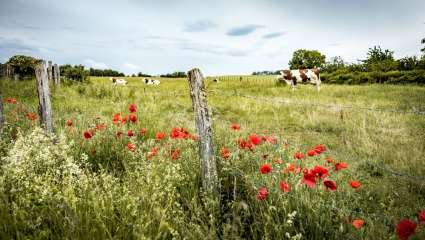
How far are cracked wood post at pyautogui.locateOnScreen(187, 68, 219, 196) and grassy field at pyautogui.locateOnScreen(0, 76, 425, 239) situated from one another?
16 cm

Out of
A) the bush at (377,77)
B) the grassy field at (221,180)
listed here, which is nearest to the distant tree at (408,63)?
the bush at (377,77)

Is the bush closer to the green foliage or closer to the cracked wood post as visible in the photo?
the green foliage

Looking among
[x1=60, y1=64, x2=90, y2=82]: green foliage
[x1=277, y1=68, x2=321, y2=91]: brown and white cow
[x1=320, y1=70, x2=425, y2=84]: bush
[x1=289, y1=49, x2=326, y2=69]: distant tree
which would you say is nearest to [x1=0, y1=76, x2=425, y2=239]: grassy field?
[x1=277, y1=68, x2=321, y2=91]: brown and white cow

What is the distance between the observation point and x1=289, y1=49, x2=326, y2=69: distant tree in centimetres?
6625

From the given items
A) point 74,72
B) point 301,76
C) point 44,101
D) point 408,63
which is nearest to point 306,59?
point 408,63

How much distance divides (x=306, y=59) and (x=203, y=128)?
225 feet

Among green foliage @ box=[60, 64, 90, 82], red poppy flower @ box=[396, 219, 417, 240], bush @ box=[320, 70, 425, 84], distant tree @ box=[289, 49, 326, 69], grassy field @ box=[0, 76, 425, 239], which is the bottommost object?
grassy field @ box=[0, 76, 425, 239]

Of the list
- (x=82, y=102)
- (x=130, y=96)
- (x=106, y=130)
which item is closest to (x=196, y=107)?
(x=106, y=130)

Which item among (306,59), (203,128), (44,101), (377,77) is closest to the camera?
(203,128)

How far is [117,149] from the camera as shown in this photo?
4.23 meters

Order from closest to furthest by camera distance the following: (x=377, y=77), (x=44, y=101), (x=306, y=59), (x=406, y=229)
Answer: (x=406, y=229), (x=44, y=101), (x=377, y=77), (x=306, y=59)

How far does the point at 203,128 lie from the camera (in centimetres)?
295

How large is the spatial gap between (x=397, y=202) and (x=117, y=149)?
11.4ft

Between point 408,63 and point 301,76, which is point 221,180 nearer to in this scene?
point 301,76
